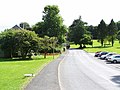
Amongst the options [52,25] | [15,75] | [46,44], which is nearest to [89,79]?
[15,75]

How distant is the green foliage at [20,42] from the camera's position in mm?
72875

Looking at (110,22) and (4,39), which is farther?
(110,22)

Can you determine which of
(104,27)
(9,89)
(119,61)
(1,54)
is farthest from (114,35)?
(9,89)

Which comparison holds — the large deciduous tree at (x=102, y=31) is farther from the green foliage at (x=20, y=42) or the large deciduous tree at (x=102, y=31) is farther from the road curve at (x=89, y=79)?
the road curve at (x=89, y=79)

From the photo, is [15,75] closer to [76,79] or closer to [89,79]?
[76,79]

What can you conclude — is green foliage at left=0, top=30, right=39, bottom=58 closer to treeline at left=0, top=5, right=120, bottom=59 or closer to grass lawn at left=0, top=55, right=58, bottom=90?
treeline at left=0, top=5, right=120, bottom=59

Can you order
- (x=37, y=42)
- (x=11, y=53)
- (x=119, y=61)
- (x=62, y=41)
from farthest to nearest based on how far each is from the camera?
(x=62, y=41) → (x=11, y=53) → (x=37, y=42) → (x=119, y=61)

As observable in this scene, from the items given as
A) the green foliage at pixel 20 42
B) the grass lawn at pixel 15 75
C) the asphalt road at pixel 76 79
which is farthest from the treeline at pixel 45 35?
the asphalt road at pixel 76 79

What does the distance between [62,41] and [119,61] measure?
5149 centimetres

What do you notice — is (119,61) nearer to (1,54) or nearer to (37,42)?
(37,42)

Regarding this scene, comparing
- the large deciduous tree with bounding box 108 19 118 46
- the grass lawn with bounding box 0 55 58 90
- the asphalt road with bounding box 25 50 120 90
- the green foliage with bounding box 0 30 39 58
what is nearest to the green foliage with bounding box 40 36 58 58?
the green foliage with bounding box 0 30 39 58

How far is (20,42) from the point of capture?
240 ft

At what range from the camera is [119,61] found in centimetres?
5866

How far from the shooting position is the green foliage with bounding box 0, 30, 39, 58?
72875 millimetres
